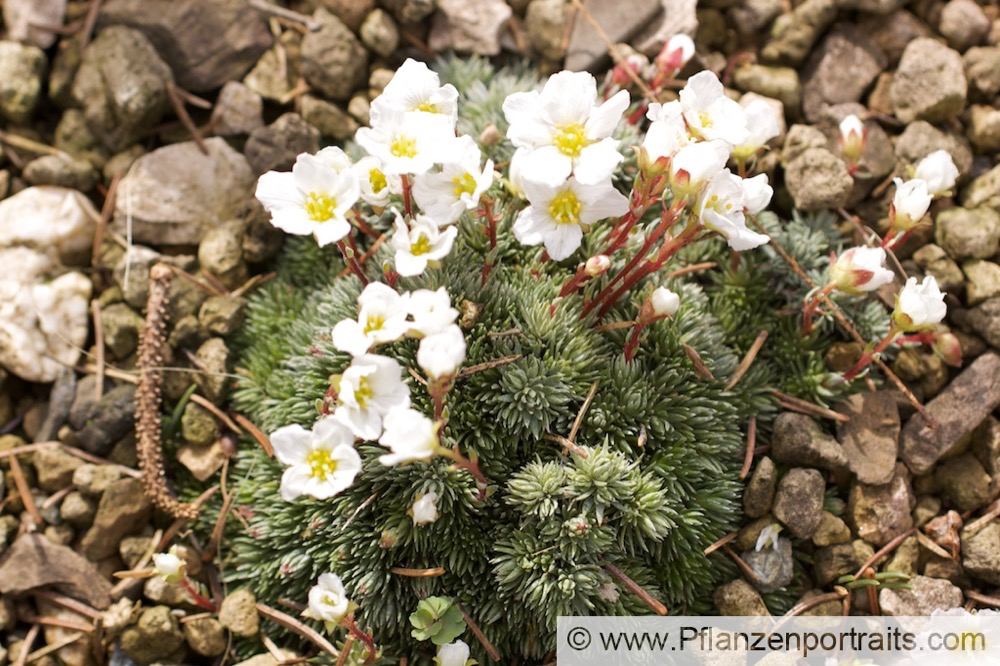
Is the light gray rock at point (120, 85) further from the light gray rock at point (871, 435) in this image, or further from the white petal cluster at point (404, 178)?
the light gray rock at point (871, 435)

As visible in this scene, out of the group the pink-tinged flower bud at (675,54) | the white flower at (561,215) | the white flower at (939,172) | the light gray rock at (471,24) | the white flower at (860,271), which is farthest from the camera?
the light gray rock at (471,24)

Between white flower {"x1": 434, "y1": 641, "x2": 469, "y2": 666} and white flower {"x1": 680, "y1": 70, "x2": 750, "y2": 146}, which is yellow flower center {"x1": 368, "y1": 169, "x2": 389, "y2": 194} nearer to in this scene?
white flower {"x1": 680, "y1": 70, "x2": 750, "y2": 146}

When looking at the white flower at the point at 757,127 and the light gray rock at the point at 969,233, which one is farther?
the light gray rock at the point at 969,233

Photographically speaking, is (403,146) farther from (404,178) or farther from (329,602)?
(329,602)

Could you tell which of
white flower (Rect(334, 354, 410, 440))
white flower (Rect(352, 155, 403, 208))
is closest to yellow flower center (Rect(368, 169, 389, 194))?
white flower (Rect(352, 155, 403, 208))

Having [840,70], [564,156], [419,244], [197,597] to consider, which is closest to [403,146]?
[419,244]

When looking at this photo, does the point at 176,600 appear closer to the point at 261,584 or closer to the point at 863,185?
the point at 261,584

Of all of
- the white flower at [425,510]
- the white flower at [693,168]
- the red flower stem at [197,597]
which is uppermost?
the white flower at [693,168]

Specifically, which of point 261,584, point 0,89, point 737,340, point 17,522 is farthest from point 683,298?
point 0,89

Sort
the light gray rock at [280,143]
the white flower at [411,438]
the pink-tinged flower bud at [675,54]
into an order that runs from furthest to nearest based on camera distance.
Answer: the light gray rock at [280,143], the pink-tinged flower bud at [675,54], the white flower at [411,438]

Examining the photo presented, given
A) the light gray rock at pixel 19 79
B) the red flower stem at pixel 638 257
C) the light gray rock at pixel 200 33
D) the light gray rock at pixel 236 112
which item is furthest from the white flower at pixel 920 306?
the light gray rock at pixel 19 79
